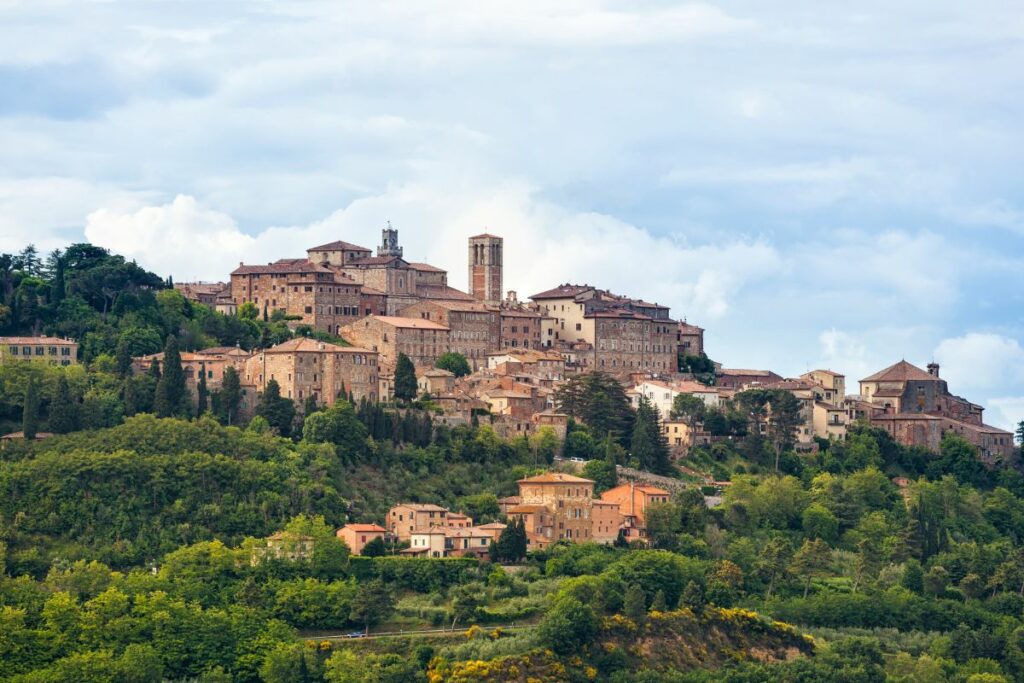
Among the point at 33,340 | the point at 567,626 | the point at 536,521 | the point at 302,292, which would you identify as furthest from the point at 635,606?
the point at 302,292

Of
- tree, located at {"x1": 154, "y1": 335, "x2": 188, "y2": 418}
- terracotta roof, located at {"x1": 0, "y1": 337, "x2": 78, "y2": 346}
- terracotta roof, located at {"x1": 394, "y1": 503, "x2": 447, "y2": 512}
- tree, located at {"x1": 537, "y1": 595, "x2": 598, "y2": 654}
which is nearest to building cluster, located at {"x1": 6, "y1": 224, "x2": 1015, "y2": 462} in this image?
terracotta roof, located at {"x1": 0, "y1": 337, "x2": 78, "y2": 346}

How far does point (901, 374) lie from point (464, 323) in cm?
2461

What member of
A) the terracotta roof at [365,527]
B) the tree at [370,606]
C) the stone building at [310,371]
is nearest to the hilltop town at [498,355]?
the stone building at [310,371]

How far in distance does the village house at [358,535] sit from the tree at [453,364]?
68.1ft

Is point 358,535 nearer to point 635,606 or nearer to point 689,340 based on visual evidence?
point 635,606

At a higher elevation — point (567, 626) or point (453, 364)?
point (453, 364)

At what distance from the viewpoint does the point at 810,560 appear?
8762 cm

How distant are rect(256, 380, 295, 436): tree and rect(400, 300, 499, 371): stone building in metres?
17.4

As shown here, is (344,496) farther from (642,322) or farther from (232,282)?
(642,322)

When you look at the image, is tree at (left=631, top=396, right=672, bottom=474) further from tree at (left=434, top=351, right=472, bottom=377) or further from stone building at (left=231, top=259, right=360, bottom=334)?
stone building at (left=231, top=259, right=360, bottom=334)

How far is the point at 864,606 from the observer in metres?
85.2

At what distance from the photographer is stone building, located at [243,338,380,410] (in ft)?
301

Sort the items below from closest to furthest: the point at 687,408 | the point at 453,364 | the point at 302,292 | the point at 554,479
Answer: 1. the point at 554,479
2. the point at 453,364
3. the point at 687,408
4. the point at 302,292

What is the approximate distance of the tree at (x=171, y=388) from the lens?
86688mm
